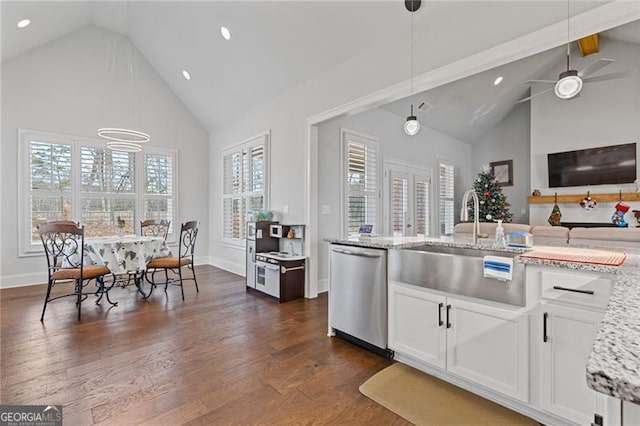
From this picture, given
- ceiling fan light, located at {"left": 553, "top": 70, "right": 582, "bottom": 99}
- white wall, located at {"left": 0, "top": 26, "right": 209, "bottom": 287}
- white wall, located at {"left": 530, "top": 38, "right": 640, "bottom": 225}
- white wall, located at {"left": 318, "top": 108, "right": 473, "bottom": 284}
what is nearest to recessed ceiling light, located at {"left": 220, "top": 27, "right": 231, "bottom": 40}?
white wall, located at {"left": 318, "top": 108, "right": 473, "bottom": 284}

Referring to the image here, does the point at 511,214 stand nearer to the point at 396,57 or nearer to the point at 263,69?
the point at 396,57

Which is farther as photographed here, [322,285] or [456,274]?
[322,285]

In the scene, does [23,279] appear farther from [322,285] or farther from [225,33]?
[225,33]

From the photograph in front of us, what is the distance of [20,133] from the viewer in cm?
487

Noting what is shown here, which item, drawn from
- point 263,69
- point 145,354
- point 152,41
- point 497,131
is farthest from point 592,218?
point 152,41

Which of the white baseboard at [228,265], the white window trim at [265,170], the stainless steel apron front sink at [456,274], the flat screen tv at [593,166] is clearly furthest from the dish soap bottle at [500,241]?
the flat screen tv at [593,166]

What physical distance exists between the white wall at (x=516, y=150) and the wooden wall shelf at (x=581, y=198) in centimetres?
99

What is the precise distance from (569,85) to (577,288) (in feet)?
5.26

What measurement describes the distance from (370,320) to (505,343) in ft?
3.45

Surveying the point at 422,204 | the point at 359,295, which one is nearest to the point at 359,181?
the point at 422,204

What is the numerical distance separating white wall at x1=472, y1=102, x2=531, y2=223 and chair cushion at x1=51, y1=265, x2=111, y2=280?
8.79 meters

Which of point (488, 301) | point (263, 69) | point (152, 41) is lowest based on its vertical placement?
point (488, 301)

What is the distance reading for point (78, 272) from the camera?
3461 millimetres

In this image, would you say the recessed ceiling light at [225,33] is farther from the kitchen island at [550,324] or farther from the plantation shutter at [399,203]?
the kitchen island at [550,324]
